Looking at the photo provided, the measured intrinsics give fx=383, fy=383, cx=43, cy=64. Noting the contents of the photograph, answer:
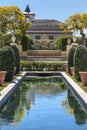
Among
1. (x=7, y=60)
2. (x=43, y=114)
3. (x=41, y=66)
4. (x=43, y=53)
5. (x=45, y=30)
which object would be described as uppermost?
(x=45, y=30)

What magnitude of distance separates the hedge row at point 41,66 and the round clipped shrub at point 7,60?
401 inches

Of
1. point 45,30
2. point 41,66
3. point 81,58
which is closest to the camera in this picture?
point 81,58

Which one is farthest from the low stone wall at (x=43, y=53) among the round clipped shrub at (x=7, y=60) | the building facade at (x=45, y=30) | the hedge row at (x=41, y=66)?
the round clipped shrub at (x=7, y=60)

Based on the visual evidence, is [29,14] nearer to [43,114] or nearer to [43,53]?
[43,53]

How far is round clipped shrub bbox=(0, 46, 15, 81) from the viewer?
18391mm

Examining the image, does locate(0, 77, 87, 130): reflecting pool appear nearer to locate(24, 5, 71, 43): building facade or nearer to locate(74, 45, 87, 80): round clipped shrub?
locate(74, 45, 87, 80): round clipped shrub

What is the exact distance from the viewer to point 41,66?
2942cm

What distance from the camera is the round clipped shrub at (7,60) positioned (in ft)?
60.3

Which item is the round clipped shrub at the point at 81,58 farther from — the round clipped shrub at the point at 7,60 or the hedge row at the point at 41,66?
the hedge row at the point at 41,66

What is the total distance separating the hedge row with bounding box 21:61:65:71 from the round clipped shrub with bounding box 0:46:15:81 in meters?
10.2

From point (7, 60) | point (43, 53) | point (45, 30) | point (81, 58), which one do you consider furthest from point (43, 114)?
point (45, 30)

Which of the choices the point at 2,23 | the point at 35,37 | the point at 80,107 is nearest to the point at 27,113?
the point at 80,107

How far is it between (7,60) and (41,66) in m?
11.0

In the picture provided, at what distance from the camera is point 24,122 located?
29.1 feet
